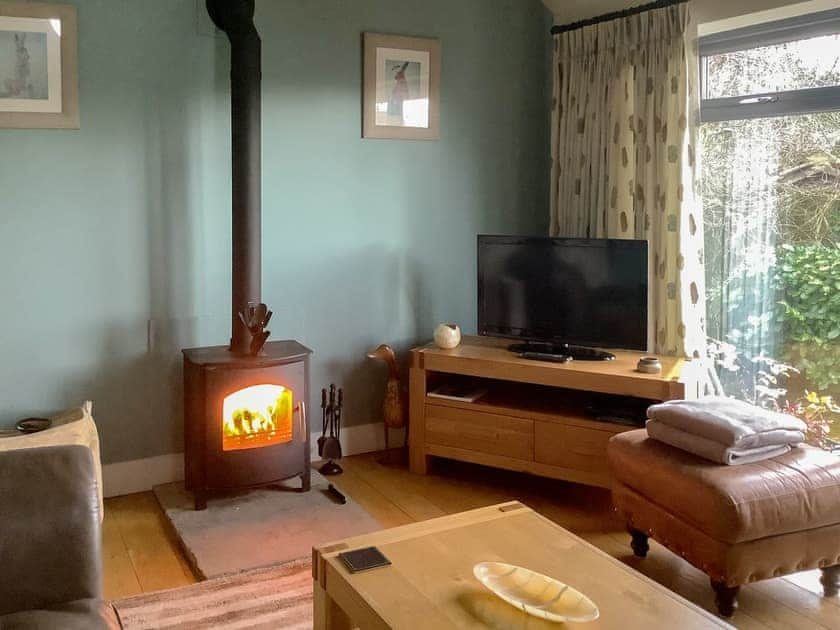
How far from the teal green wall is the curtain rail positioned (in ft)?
0.73

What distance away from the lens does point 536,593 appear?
6.44 ft

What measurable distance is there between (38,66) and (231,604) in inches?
86.9

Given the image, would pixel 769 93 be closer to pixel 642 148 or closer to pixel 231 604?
pixel 642 148

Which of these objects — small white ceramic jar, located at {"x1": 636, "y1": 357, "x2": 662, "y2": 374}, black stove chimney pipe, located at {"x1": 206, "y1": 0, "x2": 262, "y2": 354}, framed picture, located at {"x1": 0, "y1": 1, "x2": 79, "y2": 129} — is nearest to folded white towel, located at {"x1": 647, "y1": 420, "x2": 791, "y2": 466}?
small white ceramic jar, located at {"x1": 636, "y1": 357, "x2": 662, "y2": 374}

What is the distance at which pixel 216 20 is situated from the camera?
3639 mm

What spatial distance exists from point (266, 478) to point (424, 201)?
164cm

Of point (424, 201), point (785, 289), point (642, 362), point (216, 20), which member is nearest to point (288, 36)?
point (216, 20)

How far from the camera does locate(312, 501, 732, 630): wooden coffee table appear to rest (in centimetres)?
193

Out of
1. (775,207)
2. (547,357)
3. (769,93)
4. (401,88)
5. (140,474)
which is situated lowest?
(140,474)

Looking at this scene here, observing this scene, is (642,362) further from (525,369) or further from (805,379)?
(805,379)

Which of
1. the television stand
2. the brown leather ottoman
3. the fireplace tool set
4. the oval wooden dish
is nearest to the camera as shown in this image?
the oval wooden dish

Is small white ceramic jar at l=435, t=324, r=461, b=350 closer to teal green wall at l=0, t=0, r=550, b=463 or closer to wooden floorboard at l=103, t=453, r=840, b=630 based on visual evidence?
teal green wall at l=0, t=0, r=550, b=463

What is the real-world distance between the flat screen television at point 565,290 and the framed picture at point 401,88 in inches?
27.6

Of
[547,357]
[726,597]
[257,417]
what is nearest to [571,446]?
[547,357]
